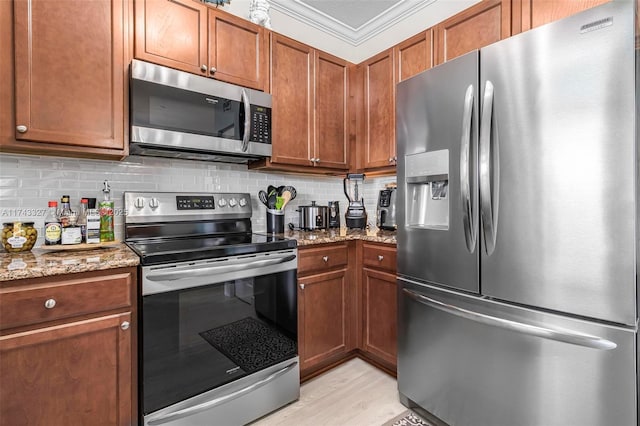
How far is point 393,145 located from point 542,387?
1.69m

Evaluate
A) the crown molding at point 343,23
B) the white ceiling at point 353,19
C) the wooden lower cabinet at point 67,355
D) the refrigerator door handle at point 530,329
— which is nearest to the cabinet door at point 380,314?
the refrigerator door handle at point 530,329

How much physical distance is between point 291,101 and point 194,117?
2.44 feet

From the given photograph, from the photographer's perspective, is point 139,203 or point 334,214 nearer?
point 139,203

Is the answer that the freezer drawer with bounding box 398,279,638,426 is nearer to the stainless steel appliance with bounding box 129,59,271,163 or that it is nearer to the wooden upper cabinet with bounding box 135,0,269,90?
the stainless steel appliance with bounding box 129,59,271,163

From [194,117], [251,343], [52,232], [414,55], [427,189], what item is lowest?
[251,343]

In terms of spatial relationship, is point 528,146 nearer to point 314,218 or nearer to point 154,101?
point 314,218

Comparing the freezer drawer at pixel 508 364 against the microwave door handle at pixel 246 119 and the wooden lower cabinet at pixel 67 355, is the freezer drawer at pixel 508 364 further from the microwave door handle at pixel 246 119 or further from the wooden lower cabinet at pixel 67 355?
the wooden lower cabinet at pixel 67 355

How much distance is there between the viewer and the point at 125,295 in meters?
1.32

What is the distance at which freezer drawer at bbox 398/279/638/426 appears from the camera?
1091mm

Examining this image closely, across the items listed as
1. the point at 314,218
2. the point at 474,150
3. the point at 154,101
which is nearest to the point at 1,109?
the point at 154,101

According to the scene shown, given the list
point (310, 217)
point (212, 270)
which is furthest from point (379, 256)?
point (212, 270)

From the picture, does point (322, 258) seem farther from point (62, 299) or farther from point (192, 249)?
point (62, 299)

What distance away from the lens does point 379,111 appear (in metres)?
2.50

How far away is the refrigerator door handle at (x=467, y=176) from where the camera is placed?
55.5 inches
